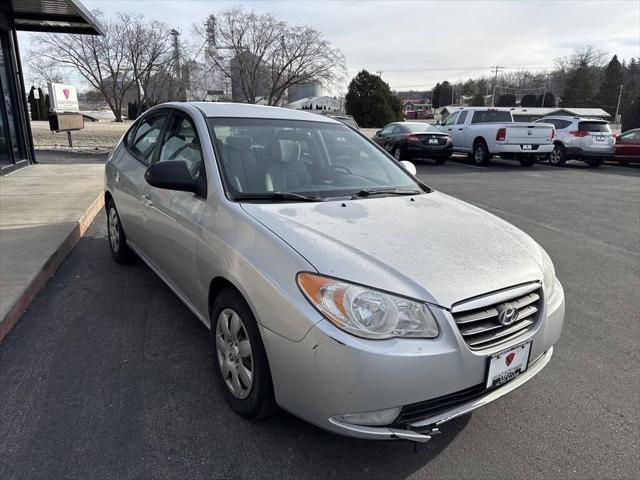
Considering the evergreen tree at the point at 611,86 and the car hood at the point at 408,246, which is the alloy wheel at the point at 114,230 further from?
the evergreen tree at the point at 611,86

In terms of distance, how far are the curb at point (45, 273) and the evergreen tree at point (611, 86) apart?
81846mm

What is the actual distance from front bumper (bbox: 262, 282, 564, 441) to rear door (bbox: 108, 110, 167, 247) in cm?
238

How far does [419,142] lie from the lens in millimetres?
15070

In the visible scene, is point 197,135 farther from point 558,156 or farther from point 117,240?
point 558,156

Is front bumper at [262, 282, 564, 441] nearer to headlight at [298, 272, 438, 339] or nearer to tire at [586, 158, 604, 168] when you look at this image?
headlight at [298, 272, 438, 339]

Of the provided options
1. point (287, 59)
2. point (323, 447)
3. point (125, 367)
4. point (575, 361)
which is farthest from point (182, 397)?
point (287, 59)

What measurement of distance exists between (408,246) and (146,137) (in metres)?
2.93

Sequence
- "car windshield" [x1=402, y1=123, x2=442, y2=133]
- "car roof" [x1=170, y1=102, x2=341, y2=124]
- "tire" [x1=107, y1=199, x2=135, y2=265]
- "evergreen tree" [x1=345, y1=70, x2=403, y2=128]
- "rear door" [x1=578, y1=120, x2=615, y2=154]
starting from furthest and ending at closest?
"evergreen tree" [x1=345, y1=70, x2=403, y2=128]
"rear door" [x1=578, y1=120, x2=615, y2=154]
"car windshield" [x1=402, y1=123, x2=442, y2=133]
"tire" [x1=107, y1=199, x2=135, y2=265]
"car roof" [x1=170, y1=102, x2=341, y2=124]

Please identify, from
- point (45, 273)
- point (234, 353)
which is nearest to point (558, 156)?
point (45, 273)

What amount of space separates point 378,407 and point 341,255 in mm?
671

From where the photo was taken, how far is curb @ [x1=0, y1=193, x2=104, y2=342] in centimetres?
345

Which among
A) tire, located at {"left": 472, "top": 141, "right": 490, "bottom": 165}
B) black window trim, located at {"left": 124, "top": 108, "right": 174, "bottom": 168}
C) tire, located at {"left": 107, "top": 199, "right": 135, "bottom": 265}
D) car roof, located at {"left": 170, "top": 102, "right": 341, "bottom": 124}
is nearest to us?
car roof, located at {"left": 170, "top": 102, "right": 341, "bottom": 124}

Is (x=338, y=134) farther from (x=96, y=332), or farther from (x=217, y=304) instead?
(x=96, y=332)

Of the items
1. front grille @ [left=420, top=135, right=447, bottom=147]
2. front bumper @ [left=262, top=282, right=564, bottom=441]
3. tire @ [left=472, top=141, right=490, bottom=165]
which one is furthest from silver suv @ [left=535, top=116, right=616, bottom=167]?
front bumper @ [left=262, top=282, right=564, bottom=441]
